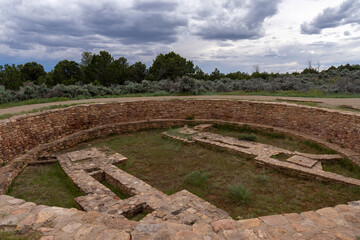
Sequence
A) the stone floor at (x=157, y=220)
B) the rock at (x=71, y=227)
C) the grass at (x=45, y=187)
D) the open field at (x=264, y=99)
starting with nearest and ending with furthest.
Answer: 1. the stone floor at (x=157, y=220)
2. the rock at (x=71, y=227)
3. the grass at (x=45, y=187)
4. the open field at (x=264, y=99)

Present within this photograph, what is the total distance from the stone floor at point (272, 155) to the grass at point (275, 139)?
0.65 meters

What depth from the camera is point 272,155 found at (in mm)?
7543

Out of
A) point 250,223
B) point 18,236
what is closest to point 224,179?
point 250,223

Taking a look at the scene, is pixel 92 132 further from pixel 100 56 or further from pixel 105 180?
pixel 100 56

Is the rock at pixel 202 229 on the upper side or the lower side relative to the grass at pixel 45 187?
upper

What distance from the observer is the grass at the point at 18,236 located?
295 centimetres

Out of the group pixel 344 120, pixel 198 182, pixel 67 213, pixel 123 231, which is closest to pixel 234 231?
pixel 123 231

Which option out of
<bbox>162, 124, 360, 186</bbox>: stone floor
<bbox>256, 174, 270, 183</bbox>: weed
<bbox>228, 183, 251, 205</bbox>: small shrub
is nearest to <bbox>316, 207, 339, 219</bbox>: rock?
<bbox>228, 183, 251, 205</bbox>: small shrub

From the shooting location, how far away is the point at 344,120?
789 cm

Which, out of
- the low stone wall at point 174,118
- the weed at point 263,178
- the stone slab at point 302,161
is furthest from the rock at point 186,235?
the low stone wall at point 174,118

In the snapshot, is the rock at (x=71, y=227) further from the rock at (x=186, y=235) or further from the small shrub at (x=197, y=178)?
the small shrub at (x=197, y=178)

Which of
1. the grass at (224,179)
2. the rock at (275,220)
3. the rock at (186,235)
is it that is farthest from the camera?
the grass at (224,179)

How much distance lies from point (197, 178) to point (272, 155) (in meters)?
2.85

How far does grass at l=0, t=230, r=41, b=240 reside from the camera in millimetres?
2947
